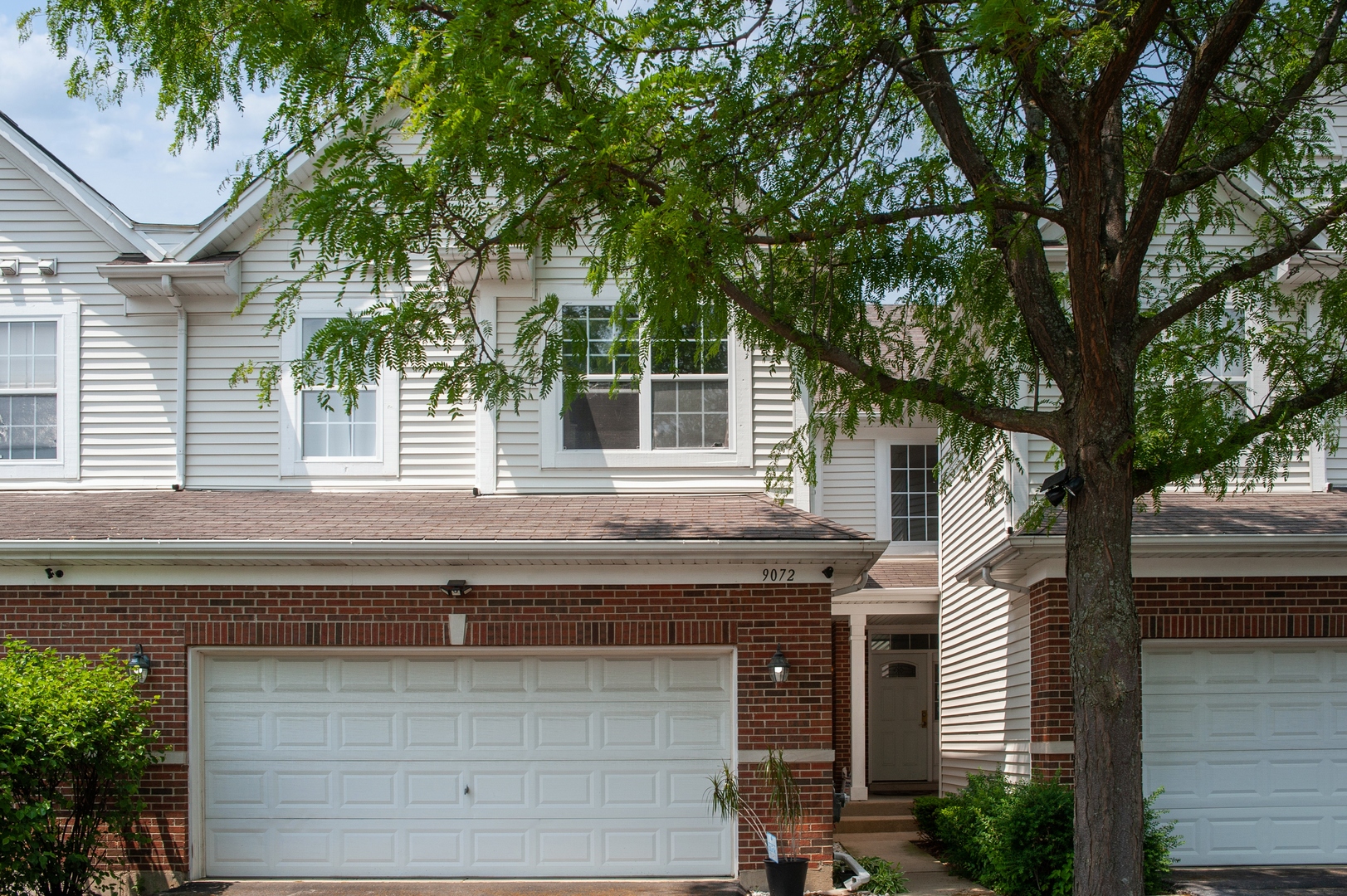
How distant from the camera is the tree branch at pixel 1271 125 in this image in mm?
7523

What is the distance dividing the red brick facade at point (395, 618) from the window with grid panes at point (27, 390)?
Result: 6.71 ft

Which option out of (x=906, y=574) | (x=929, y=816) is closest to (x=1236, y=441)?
(x=929, y=816)

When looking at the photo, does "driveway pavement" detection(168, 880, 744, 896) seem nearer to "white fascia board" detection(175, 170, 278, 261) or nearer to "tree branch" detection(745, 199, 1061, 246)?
"tree branch" detection(745, 199, 1061, 246)

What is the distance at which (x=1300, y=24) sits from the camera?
27.5ft

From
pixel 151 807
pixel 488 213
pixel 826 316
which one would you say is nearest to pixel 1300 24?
pixel 826 316

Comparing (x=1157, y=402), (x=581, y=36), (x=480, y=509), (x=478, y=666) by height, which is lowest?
(x=478, y=666)

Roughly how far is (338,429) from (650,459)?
324 centimetres

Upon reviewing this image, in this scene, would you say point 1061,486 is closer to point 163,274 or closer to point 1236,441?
point 1236,441

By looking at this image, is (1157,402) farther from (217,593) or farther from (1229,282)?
(217,593)

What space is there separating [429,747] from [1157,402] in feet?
22.8

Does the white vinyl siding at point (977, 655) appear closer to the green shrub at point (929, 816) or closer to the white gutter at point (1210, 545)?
the green shrub at point (929, 816)

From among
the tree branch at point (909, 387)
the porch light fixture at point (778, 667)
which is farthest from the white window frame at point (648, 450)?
the tree branch at point (909, 387)

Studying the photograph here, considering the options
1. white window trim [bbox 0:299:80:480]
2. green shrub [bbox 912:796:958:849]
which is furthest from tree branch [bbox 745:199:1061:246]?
white window trim [bbox 0:299:80:480]

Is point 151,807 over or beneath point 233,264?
beneath
